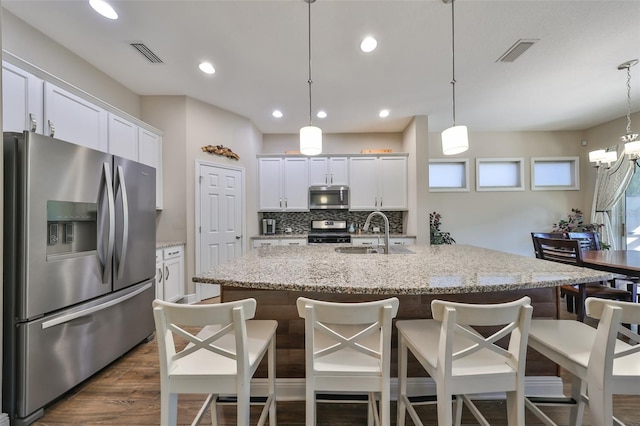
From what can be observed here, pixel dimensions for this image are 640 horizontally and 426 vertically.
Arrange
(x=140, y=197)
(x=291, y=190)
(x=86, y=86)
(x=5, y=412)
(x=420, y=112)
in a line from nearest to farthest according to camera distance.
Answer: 1. (x=5, y=412)
2. (x=140, y=197)
3. (x=86, y=86)
4. (x=420, y=112)
5. (x=291, y=190)

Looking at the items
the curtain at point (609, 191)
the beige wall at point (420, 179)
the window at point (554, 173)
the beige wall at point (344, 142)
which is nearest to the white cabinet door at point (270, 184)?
the beige wall at point (344, 142)

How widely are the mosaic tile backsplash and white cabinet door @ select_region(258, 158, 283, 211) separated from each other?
0.35m

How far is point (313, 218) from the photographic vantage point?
499 centimetres

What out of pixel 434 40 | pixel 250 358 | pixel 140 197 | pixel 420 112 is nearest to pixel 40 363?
pixel 140 197

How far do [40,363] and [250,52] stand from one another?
Answer: 289 centimetres

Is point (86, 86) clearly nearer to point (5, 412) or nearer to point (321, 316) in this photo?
point (5, 412)

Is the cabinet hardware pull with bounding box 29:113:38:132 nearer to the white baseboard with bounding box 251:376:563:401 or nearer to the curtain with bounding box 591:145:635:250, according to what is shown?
the white baseboard with bounding box 251:376:563:401

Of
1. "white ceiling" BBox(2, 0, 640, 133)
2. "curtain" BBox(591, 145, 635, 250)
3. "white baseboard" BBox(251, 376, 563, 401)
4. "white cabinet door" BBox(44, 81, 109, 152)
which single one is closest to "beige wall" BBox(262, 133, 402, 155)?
"white ceiling" BBox(2, 0, 640, 133)

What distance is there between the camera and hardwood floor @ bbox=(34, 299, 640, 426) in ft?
5.11

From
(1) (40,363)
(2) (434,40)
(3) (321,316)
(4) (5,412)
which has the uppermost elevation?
(2) (434,40)

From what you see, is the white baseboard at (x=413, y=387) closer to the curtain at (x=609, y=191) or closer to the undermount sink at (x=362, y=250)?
the undermount sink at (x=362, y=250)

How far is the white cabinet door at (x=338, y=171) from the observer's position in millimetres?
4680

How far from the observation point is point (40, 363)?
1.55 metres

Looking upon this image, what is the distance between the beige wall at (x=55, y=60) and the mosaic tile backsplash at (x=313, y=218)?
9.19ft
